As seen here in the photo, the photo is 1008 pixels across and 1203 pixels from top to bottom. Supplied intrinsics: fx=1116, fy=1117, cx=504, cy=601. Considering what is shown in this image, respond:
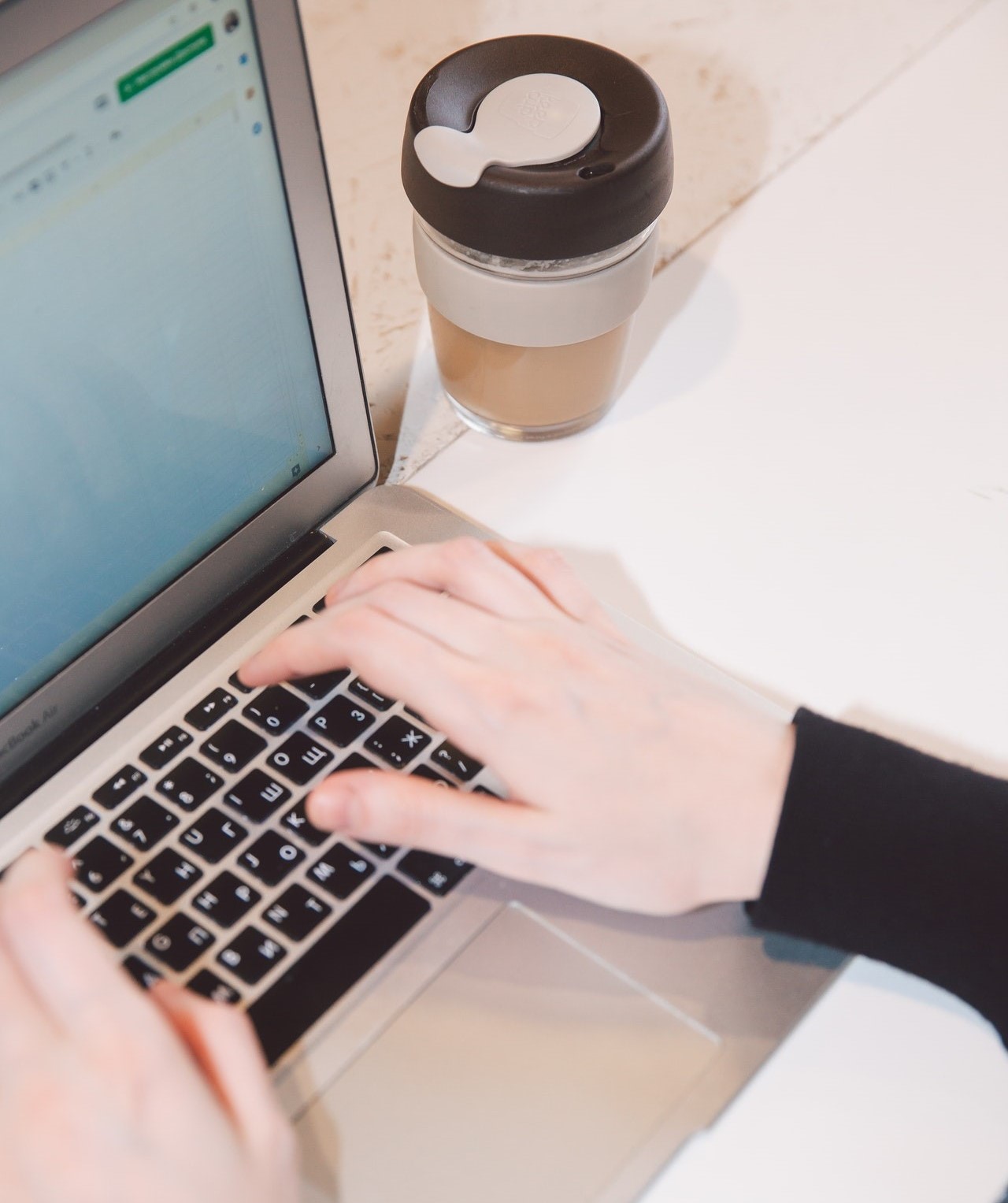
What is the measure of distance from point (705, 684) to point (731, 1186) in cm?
19

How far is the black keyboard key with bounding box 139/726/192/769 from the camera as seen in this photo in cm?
46

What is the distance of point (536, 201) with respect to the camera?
47 cm

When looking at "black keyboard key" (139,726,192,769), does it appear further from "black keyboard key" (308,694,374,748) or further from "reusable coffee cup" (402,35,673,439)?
"reusable coffee cup" (402,35,673,439)

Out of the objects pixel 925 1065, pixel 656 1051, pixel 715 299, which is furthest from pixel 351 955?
pixel 715 299

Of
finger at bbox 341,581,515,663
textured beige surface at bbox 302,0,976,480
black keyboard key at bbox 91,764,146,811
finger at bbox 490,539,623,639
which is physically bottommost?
black keyboard key at bbox 91,764,146,811

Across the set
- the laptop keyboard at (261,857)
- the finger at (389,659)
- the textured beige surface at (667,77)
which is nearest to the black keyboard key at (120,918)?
the laptop keyboard at (261,857)

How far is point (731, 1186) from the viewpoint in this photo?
1.31 feet

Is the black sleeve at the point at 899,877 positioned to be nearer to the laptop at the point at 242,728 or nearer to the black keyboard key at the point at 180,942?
the laptop at the point at 242,728

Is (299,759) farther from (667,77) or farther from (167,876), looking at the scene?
(667,77)

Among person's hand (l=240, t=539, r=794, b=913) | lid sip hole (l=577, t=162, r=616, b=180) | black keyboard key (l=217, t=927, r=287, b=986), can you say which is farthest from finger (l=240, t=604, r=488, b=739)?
lid sip hole (l=577, t=162, r=616, b=180)

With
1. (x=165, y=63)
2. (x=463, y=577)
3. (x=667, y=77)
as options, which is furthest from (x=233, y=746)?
(x=667, y=77)

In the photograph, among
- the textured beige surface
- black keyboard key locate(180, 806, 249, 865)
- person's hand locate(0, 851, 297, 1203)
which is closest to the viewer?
person's hand locate(0, 851, 297, 1203)

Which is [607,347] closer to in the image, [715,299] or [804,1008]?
[715,299]

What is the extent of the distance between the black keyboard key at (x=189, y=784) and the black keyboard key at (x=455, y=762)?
0.09 metres
